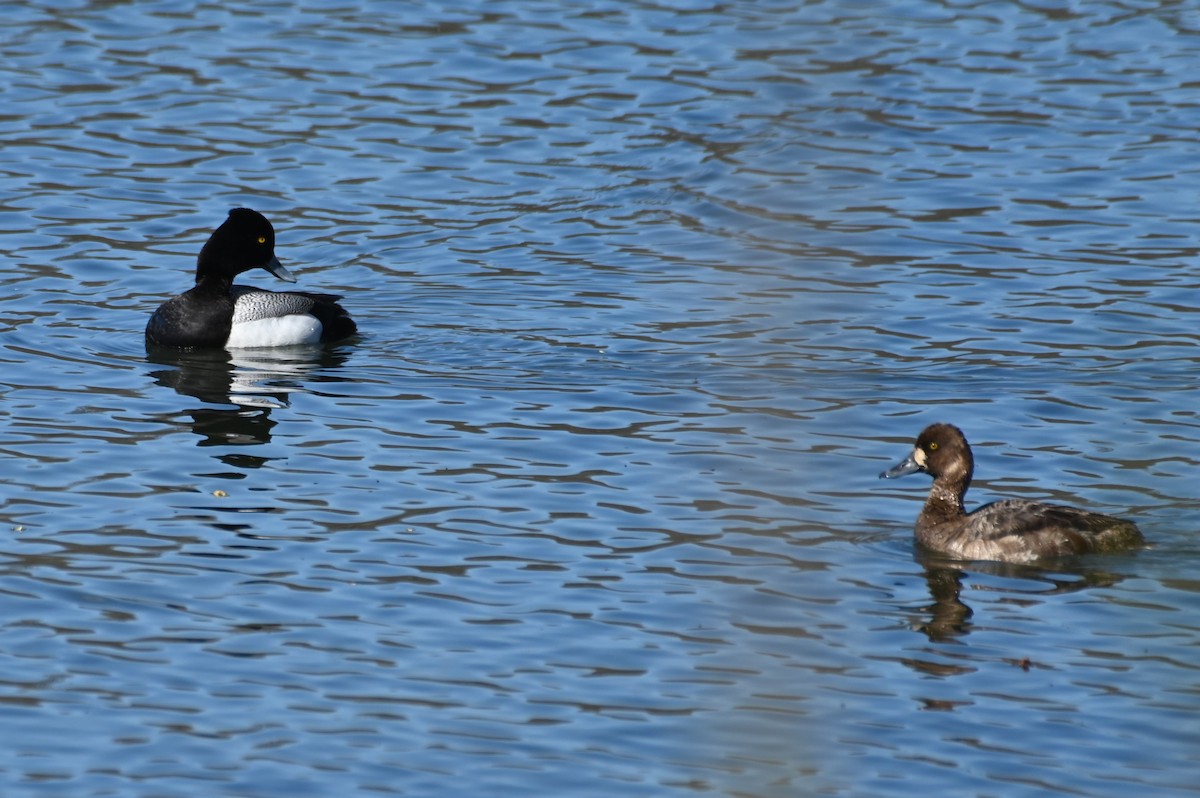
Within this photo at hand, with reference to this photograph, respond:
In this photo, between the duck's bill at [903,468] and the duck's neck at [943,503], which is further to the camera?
the duck's bill at [903,468]

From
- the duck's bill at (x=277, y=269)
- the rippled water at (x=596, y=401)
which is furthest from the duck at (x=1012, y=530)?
the duck's bill at (x=277, y=269)

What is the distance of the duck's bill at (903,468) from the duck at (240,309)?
19.1 ft

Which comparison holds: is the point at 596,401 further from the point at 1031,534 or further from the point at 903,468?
the point at 1031,534

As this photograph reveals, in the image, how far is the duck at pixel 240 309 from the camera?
1614 cm

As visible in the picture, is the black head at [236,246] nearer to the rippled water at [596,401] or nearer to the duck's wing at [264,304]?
the duck's wing at [264,304]

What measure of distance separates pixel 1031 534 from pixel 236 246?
27.5 ft

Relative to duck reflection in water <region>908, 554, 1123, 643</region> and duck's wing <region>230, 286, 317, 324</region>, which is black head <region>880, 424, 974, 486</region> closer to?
duck reflection in water <region>908, 554, 1123, 643</region>

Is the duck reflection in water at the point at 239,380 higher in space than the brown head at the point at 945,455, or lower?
lower

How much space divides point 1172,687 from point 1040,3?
18.0 m

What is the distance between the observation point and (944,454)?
1177cm

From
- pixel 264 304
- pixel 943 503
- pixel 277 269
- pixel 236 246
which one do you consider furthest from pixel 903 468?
pixel 277 269

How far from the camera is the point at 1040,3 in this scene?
25750 millimetres

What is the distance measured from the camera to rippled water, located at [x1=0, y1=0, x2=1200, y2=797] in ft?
29.1

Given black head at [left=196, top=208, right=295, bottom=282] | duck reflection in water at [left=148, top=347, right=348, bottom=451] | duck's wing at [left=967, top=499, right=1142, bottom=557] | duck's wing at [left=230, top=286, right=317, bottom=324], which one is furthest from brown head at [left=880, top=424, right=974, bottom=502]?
black head at [left=196, top=208, right=295, bottom=282]
